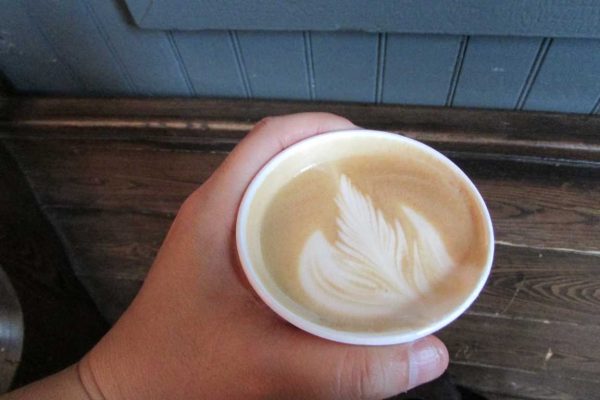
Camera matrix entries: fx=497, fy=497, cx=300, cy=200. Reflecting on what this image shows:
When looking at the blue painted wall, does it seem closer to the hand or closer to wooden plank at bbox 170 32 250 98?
wooden plank at bbox 170 32 250 98

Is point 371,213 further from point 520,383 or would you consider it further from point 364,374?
point 520,383

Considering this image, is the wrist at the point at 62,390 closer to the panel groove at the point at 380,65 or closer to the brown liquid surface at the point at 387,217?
the brown liquid surface at the point at 387,217

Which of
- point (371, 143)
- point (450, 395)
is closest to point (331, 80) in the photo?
point (371, 143)

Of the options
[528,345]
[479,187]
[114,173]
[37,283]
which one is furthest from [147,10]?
[528,345]

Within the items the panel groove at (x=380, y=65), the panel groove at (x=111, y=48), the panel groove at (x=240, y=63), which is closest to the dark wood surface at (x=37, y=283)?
the panel groove at (x=111, y=48)

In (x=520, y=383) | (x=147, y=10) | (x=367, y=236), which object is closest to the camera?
(x=367, y=236)
